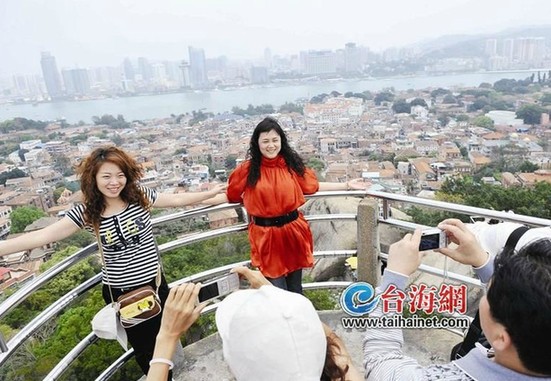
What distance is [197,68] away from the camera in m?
92.2

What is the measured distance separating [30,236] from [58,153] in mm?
29539

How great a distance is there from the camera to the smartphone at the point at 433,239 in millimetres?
1243

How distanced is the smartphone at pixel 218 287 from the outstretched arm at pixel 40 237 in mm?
757

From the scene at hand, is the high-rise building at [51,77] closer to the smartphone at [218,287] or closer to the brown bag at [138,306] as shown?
the brown bag at [138,306]

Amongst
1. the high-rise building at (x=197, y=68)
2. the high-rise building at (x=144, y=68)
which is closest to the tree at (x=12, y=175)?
the high-rise building at (x=197, y=68)

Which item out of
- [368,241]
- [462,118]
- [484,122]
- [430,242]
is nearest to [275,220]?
[368,241]

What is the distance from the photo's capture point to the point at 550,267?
2.38 feet

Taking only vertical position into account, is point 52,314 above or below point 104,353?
above

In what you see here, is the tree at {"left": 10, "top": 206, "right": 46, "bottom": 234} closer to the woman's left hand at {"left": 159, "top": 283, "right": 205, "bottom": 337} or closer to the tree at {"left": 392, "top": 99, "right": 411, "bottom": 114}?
the woman's left hand at {"left": 159, "top": 283, "right": 205, "bottom": 337}

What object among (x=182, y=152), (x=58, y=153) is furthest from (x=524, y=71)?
(x=58, y=153)

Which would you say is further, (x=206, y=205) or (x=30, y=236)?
(x=206, y=205)

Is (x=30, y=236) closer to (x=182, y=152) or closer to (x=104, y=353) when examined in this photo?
(x=104, y=353)

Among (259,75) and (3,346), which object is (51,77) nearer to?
(259,75)

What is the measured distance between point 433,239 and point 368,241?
1031mm
